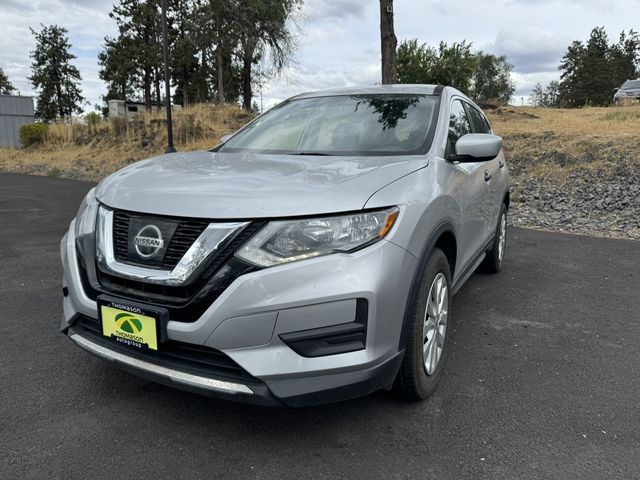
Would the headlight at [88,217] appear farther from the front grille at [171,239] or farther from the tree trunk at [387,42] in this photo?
the tree trunk at [387,42]

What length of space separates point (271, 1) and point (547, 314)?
2197 centimetres

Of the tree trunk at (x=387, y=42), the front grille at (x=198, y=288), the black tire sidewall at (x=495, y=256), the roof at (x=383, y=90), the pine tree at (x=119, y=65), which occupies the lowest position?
the black tire sidewall at (x=495, y=256)

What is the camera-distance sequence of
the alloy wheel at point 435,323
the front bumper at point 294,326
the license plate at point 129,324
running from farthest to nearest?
the alloy wheel at point 435,323 < the license plate at point 129,324 < the front bumper at point 294,326

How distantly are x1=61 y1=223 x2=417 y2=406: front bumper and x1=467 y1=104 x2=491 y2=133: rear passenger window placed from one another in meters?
2.59

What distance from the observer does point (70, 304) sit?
240cm

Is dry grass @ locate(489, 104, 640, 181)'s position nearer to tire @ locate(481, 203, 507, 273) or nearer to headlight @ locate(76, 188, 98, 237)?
tire @ locate(481, 203, 507, 273)

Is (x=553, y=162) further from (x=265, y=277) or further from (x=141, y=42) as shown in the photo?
(x=141, y=42)

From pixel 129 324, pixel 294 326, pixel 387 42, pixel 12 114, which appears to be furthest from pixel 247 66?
pixel 294 326

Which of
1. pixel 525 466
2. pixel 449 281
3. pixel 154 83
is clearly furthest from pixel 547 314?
pixel 154 83

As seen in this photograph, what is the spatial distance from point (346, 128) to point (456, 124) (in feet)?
2.70

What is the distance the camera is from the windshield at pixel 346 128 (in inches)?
118

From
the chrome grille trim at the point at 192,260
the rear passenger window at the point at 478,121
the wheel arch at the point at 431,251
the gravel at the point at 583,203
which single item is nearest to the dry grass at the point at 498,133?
the gravel at the point at 583,203

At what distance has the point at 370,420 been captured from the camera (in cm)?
238

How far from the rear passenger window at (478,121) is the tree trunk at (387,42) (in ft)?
21.0
